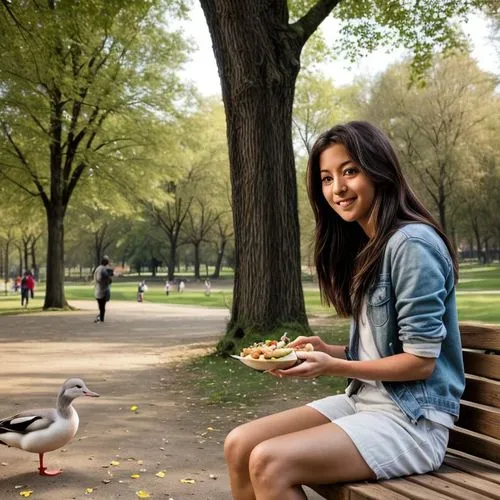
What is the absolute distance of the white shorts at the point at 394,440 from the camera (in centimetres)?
232

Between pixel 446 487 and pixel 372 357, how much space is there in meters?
0.53

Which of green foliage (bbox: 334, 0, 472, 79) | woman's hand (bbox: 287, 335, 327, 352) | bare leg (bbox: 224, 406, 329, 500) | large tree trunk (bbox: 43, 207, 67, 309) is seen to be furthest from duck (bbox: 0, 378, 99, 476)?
large tree trunk (bbox: 43, 207, 67, 309)

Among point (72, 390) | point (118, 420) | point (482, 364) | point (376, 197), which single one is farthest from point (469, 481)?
point (118, 420)

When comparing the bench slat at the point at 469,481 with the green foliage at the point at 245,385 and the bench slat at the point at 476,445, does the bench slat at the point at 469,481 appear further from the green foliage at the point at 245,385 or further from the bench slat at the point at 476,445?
the green foliage at the point at 245,385

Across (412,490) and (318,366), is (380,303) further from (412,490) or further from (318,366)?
(412,490)

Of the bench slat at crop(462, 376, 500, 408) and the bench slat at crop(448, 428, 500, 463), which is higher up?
the bench slat at crop(462, 376, 500, 408)

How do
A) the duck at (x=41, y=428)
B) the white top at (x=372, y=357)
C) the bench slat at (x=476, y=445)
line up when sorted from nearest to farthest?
the white top at (x=372, y=357), the bench slat at (x=476, y=445), the duck at (x=41, y=428)

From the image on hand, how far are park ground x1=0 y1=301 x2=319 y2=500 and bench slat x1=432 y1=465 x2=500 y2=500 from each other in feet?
6.48

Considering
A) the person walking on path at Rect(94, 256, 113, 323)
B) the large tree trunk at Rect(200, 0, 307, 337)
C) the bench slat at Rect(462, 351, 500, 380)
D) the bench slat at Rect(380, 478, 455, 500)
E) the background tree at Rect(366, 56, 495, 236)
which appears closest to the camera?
the bench slat at Rect(380, 478, 455, 500)

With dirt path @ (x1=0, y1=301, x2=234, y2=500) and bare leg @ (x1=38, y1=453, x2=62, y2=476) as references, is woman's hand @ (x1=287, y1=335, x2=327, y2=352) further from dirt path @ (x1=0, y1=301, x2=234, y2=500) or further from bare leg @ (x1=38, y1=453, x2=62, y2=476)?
bare leg @ (x1=38, y1=453, x2=62, y2=476)

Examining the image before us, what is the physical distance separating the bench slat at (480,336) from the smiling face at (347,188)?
2.39 ft

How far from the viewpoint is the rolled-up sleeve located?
2.32 meters

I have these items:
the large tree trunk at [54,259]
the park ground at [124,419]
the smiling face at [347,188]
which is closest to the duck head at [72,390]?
the park ground at [124,419]

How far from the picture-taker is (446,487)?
2.31 m
